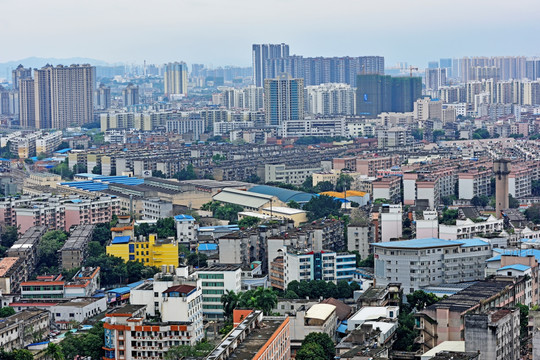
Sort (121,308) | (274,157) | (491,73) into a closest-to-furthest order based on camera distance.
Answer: (121,308) → (274,157) → (491,73)

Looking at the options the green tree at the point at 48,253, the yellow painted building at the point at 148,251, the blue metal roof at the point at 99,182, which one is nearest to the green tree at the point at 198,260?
the yellow painted building at the point at 148,251

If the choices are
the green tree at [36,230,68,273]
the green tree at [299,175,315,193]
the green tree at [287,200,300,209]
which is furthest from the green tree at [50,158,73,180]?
the green tree at [36,230,68,273]

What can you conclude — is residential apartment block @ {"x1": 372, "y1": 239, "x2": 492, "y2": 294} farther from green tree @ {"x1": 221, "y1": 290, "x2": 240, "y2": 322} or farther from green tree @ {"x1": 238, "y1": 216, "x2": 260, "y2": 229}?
green tree @ {"x1": 238, "y1": 216, "x2": 260, "y2": 229}

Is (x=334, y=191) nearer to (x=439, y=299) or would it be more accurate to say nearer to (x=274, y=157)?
(x=274, y=157)

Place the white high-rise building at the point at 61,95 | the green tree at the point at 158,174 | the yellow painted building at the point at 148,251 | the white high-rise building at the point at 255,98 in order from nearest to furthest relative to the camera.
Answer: the yellow painted building at the point at 148,251 < the green tree at the point at 158,174 < the white high-rise building at the point at 61,95 < the white high-rise building at the point at 255,98

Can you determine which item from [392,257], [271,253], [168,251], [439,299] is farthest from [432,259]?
[168,251]

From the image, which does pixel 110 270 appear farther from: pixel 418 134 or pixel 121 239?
pixel 418 134

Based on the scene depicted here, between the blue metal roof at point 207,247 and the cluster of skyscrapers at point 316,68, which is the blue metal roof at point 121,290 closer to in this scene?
the blue metal roof at point 207,247
